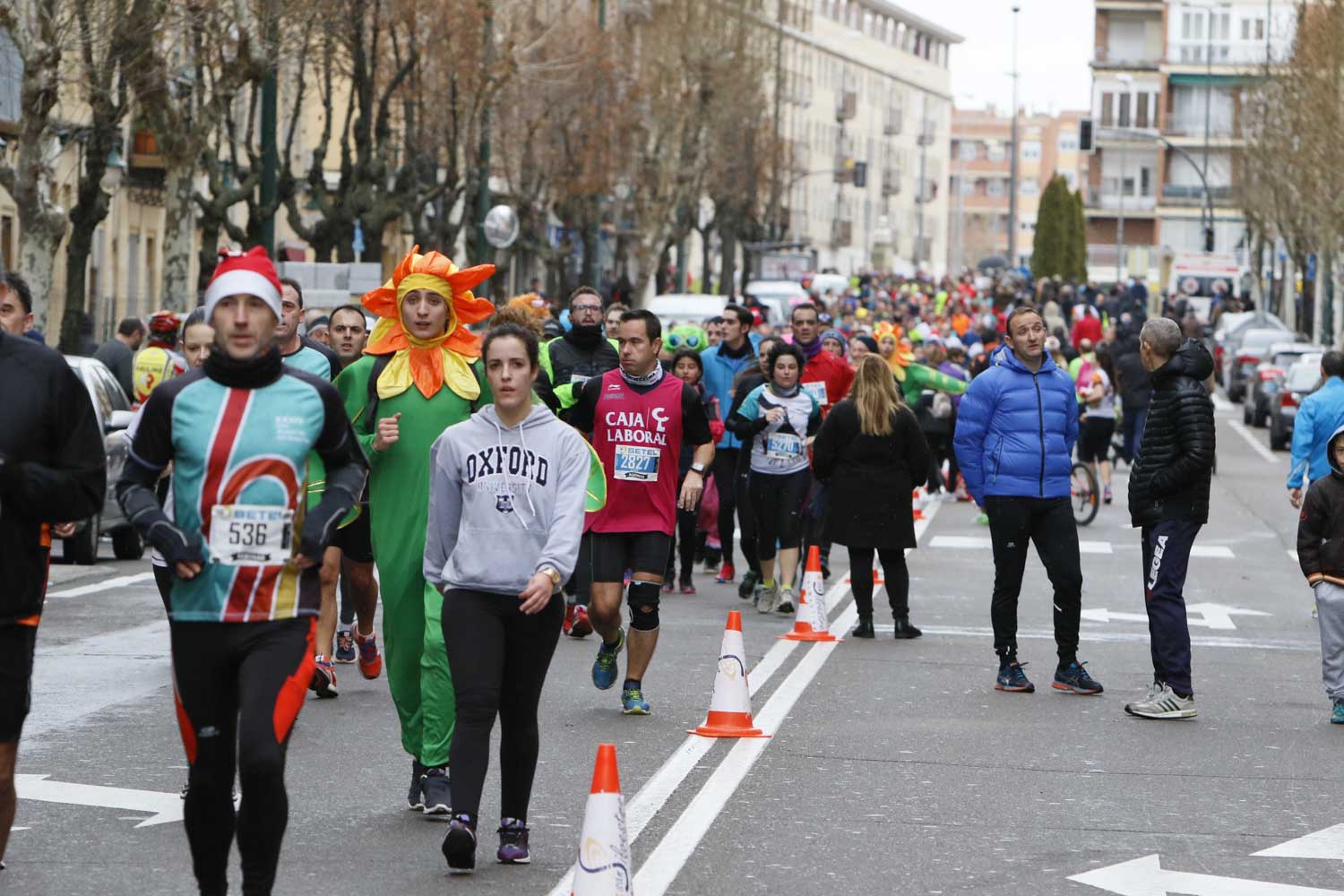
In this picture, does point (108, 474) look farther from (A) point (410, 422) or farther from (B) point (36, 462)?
(B) point (36, 462)

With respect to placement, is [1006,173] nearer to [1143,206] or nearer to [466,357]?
[1143,206]

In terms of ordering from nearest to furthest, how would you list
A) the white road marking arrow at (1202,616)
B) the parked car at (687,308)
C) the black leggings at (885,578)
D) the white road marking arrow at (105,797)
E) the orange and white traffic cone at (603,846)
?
the orange and white traffic cone at (603,846) → the white road marking arrow at (105,797) → the black leggings at (885,578) → the white road marking arrow at (1202,616) → the parked car at (687,308)

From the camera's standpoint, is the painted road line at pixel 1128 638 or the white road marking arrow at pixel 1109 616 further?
the white road marking arrow at pixel 1109 616

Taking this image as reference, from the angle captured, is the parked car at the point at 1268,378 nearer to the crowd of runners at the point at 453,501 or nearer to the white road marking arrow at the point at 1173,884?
the crowd of runners at the point at 453,501

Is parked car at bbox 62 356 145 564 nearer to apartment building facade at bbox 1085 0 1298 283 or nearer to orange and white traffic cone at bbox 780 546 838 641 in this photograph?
orange and white traffic cone at bbox 780 546 838 641

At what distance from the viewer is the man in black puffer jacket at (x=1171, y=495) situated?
11.5 metres

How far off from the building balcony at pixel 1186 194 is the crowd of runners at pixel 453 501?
109742mm

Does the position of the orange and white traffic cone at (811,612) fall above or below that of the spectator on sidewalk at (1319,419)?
below

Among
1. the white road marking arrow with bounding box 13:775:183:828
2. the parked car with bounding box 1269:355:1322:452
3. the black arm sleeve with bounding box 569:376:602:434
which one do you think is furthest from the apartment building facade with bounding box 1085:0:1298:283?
the white road marking arrow with bounding box 13:775:183:828

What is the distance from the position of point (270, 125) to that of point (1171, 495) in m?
18.2

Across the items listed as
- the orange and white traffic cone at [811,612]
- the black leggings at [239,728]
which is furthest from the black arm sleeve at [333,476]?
the orange and white traffic cone at [811,612]

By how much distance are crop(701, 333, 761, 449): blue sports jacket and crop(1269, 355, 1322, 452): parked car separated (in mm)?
20707

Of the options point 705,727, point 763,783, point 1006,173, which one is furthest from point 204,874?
point 1006,173

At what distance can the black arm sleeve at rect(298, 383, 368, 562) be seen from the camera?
6395mm
